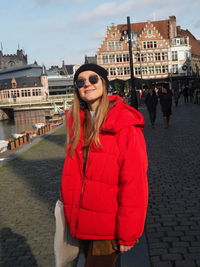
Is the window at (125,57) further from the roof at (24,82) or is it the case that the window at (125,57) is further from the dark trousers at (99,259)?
the dark trousers at (99,259)

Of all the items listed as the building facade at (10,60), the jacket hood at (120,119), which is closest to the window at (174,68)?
the jacket hood at (120,119)

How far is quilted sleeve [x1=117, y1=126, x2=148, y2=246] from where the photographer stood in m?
2.19

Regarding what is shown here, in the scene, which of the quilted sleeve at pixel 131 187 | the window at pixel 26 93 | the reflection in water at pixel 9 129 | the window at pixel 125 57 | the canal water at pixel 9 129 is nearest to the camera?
the quilted sleeve at pixel 131 187

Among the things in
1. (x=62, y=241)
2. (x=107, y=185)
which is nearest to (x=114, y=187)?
(x=107, y=185)

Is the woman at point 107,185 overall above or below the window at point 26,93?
below

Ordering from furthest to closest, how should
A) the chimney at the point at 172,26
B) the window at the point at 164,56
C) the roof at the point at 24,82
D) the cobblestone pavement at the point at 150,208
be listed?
the roof at the point at 24,82 → the chimney at the point at 172,26 → the window at the point at 164,56 → the cobblestone pavement at the point at 150,208

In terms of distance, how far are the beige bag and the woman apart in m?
0.08

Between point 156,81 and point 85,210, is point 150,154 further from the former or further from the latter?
point 156,81

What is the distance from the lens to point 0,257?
415 centimetres

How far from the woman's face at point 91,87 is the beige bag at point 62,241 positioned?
718 millimetres

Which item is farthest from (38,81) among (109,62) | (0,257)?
(0,257)

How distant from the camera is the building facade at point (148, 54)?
60.4 m

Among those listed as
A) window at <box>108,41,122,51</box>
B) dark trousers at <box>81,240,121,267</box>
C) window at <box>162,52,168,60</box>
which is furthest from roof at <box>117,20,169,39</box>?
dark trousers at <box>81,240,121,267</box>

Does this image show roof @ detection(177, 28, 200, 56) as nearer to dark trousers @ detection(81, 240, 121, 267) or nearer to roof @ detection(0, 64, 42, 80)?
roof @ detection(0, 64, 42, 80)
